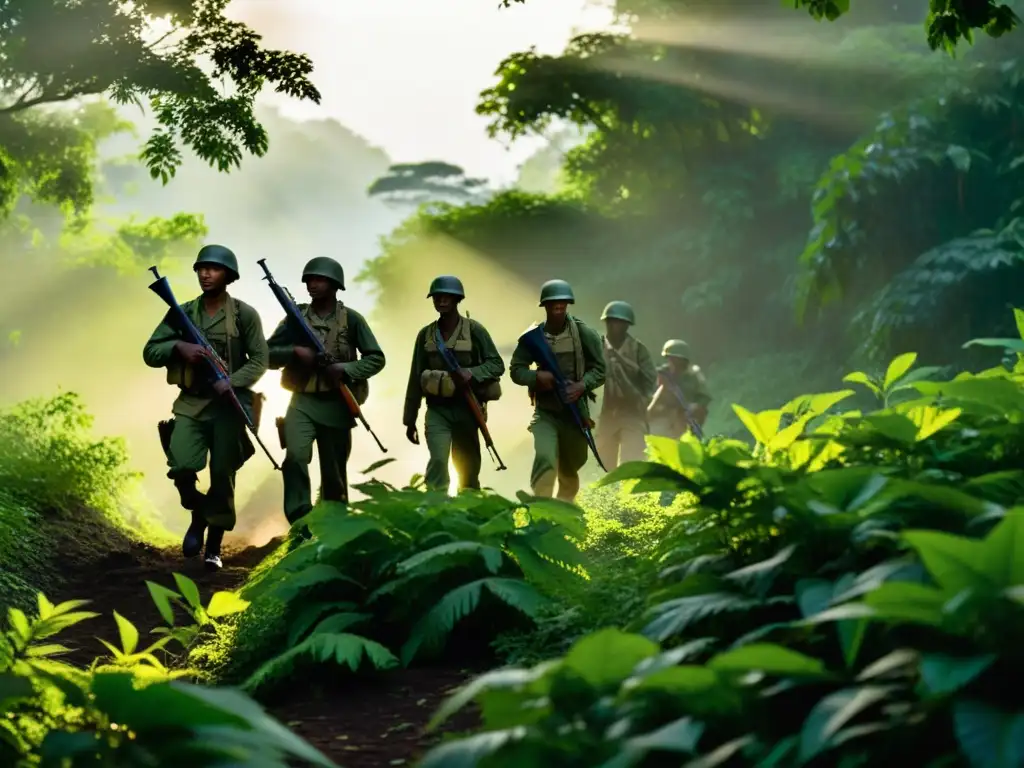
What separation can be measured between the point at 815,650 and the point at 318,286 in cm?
744

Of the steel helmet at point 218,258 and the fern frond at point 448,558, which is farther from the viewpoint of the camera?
the steel helmet at point 218,258

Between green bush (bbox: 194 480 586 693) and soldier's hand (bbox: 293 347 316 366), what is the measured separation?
4295 mm

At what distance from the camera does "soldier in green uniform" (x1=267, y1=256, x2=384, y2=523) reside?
10.5 metres

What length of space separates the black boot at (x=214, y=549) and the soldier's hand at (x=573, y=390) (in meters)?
2.79

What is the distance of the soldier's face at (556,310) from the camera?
1110 cm

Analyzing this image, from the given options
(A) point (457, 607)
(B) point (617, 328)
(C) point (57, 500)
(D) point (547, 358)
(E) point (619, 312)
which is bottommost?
(A) point (457, 607)

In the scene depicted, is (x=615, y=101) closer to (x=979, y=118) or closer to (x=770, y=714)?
(x=979, y=118)

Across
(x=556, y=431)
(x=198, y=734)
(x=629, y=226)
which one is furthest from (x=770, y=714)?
(x=629, y=226)

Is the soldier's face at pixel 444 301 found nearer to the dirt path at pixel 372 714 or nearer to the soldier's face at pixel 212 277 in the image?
the soldier's face at pixel 212 277

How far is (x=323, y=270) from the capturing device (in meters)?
10.5

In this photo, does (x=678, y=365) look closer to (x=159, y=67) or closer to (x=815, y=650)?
(x=159, y=67)

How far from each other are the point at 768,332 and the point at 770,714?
28151 mm

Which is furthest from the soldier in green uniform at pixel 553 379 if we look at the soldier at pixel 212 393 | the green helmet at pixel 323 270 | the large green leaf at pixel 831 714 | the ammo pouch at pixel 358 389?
the large green leaf at pixel 831 714

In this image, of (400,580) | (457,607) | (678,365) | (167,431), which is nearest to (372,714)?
(457,607)
